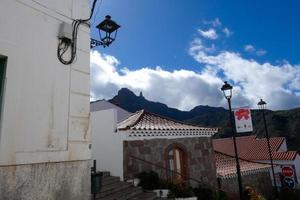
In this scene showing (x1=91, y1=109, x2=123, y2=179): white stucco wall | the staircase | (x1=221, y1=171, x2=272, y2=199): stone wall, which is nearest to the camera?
the staircase

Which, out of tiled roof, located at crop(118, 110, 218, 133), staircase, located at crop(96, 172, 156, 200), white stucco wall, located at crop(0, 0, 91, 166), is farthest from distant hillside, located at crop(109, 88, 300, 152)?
white stucco wall, located at crop(0, 0, 91, 166)

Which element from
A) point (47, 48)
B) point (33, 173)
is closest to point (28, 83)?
point (47, 48)

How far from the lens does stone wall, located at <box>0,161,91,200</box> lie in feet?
14.7

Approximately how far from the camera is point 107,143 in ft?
41.5

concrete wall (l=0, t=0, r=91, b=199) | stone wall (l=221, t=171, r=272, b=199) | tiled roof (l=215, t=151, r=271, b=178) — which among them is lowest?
stone wall (l=221, t=171, r=272, b=199)

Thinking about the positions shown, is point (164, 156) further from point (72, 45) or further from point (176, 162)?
point (72, 45)

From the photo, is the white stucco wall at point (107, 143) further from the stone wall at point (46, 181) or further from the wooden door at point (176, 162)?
the stone wall at point (46, 181)

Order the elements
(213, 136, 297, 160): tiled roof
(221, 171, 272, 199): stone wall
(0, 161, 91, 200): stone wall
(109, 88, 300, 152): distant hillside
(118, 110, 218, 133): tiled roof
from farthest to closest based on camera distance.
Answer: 1. (109, 88, 300, 152): distant hillside
2. (213, 136, 297, 160): tiled roof
3. (221, 171, 272, 199): stone wall
4. (118, 110, 218, 133): tiled roof
5. (0, 161, 91, 200): stone wall

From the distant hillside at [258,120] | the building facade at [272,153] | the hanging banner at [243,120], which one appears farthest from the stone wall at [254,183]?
the distant hillside at [258,120]

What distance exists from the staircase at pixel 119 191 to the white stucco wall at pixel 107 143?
65 cm

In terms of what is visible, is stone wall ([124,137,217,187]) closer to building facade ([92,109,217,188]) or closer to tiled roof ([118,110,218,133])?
building facade ([92,109,217,188])

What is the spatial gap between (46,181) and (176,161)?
9.89 metres

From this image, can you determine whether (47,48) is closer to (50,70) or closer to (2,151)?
(50,70)

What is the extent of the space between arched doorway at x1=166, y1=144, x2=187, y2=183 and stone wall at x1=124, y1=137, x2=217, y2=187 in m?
0.20
